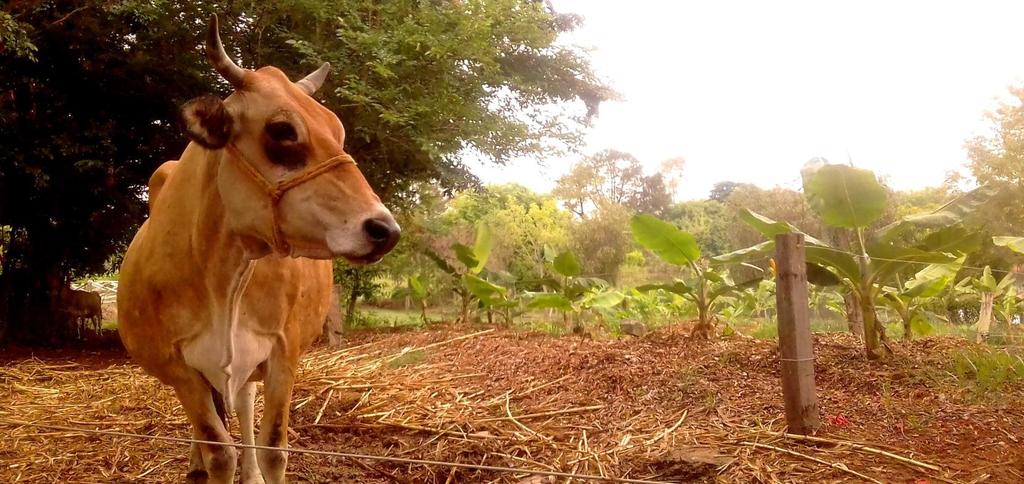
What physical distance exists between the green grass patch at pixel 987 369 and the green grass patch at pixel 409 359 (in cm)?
369

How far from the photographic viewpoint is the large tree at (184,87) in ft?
19.4

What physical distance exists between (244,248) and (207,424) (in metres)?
0.69

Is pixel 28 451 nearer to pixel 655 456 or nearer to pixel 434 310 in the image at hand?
pixel 655 456

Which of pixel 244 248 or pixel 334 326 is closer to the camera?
pixel 244 248

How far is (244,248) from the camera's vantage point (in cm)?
204

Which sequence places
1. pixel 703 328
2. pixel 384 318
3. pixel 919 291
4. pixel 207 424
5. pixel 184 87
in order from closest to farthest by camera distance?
1. pixel 207 424
2. pixel 919 291
3. pixel 703 328
4. pixel 184 87
5. pixel 384 318

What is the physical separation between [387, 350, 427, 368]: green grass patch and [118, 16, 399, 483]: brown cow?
9.09ft

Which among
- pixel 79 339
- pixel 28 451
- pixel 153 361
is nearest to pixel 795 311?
pixel 153 361

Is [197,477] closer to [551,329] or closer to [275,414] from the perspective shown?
[275,414]

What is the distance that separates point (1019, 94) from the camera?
7.23 metres

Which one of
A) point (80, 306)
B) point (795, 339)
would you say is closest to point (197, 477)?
point (795, 339)

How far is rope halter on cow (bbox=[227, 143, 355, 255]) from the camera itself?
1.79 meters

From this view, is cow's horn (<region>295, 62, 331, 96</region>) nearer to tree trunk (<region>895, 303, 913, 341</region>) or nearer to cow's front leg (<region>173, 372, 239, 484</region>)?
cow's front leg (<region>173, 372, 239, 484</region>)

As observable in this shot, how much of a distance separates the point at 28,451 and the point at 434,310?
8.70 meters
